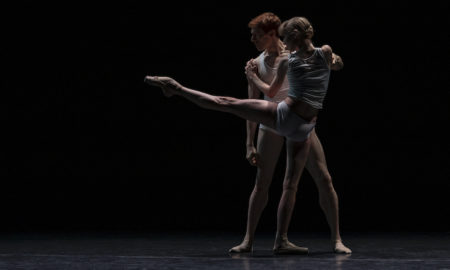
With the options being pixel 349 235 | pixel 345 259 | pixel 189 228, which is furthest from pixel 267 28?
pixel 189 228

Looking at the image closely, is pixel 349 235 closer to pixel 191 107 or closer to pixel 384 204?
pixel 384 204

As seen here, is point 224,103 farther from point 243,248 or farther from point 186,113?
point 186,113

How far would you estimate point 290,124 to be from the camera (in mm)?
4102

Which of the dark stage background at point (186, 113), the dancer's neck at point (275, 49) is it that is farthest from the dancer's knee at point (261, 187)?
the dark stage background at point (186, 113)

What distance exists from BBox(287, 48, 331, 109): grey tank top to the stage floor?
2.80 feet

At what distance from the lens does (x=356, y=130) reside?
21.1 feet

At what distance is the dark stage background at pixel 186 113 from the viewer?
253 inches

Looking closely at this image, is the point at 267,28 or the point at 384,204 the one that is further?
the point at 384,204

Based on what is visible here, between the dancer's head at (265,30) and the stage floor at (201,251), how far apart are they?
117 centimetres

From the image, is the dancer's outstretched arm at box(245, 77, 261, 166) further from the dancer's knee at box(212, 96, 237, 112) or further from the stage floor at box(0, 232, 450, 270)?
the stage floor at box(0, 232, 450, 270)

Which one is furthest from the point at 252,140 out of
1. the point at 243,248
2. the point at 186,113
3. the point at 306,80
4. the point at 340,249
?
the point at 186,113

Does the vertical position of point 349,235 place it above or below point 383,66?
below

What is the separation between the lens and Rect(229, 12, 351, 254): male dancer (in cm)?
433

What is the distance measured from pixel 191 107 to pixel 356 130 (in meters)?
1.40
